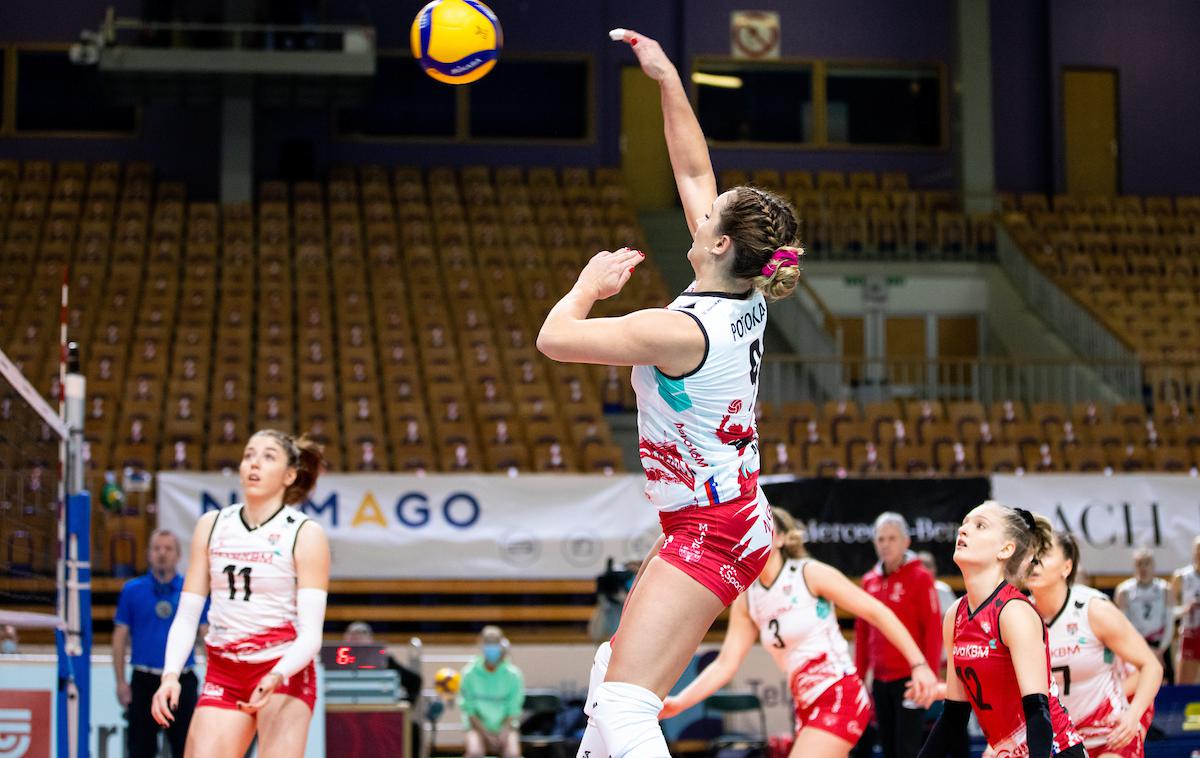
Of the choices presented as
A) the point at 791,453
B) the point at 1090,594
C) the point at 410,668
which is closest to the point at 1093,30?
the point at 791,453

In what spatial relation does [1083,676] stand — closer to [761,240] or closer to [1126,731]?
[1126,731]

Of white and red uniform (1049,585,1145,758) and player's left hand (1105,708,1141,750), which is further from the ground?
white and red uniform (1049,585,1145,758)

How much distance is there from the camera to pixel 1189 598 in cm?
1161

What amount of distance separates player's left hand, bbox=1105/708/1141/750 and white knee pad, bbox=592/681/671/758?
8.35 ft

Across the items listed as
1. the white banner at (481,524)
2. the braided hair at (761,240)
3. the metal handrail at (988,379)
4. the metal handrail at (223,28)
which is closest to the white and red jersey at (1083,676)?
the braided hair at (761,240)

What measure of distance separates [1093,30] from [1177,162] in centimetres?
262

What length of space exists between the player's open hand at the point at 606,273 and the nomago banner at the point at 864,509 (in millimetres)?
9345

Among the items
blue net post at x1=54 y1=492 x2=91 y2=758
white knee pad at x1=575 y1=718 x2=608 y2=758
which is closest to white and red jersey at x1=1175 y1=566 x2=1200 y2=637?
blue net post at x1=54 y1=492 x2=91 y2=758

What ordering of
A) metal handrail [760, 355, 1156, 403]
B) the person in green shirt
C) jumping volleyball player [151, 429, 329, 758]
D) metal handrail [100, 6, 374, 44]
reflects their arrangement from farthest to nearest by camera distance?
metal handrail [100, 6, 374, 44] → metal handrail [760, 355, 1156, 403] → the person in green shirt → jumping volleyball player [151, 429, 329, 758]

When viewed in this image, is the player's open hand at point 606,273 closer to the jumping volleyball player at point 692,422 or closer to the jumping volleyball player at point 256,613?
the jumping volleyball player at point 692,422

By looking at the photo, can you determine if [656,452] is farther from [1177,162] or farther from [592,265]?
[1177,162]

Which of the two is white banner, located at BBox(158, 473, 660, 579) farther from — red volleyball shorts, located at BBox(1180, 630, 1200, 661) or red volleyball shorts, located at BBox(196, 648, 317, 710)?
red volleyball shorts, located at BBox(196, 648, 317, 710)

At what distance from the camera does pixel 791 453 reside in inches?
595

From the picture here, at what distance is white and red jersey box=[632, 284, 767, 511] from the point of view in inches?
148
